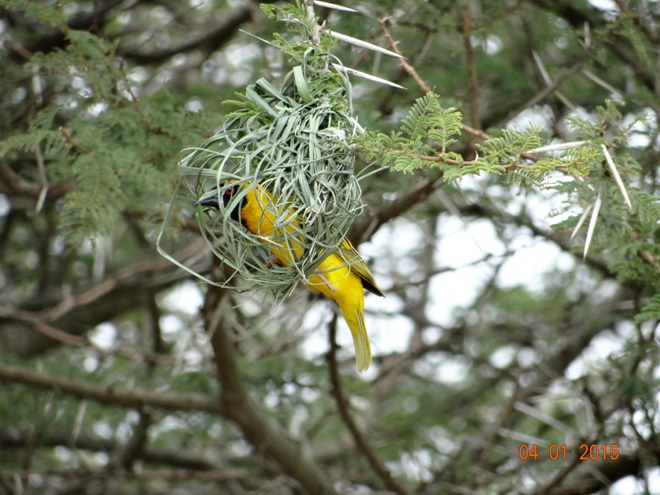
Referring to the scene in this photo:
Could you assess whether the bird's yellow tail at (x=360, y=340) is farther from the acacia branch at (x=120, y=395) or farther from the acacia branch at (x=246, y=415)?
the acacia branch at (x=120, y=395)

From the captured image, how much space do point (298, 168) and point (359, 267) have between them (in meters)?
0.74

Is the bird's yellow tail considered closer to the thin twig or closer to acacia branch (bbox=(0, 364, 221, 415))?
the thin twig

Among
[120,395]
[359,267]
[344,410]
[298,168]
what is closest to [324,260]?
[298,168]

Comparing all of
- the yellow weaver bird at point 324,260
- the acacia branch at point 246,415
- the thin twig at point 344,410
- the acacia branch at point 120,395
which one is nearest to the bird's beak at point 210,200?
the yellow weaver bird at point 324,260

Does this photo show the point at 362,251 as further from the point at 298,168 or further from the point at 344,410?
the point at 298,168

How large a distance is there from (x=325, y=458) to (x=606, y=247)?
136 inches

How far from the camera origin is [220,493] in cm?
532

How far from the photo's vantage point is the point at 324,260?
2.60 meters

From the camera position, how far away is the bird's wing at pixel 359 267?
114 inches

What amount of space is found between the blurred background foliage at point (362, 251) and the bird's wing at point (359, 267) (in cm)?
35

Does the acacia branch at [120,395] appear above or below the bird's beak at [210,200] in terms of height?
below

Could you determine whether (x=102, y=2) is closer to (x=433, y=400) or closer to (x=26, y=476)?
(x=26, y=476)
